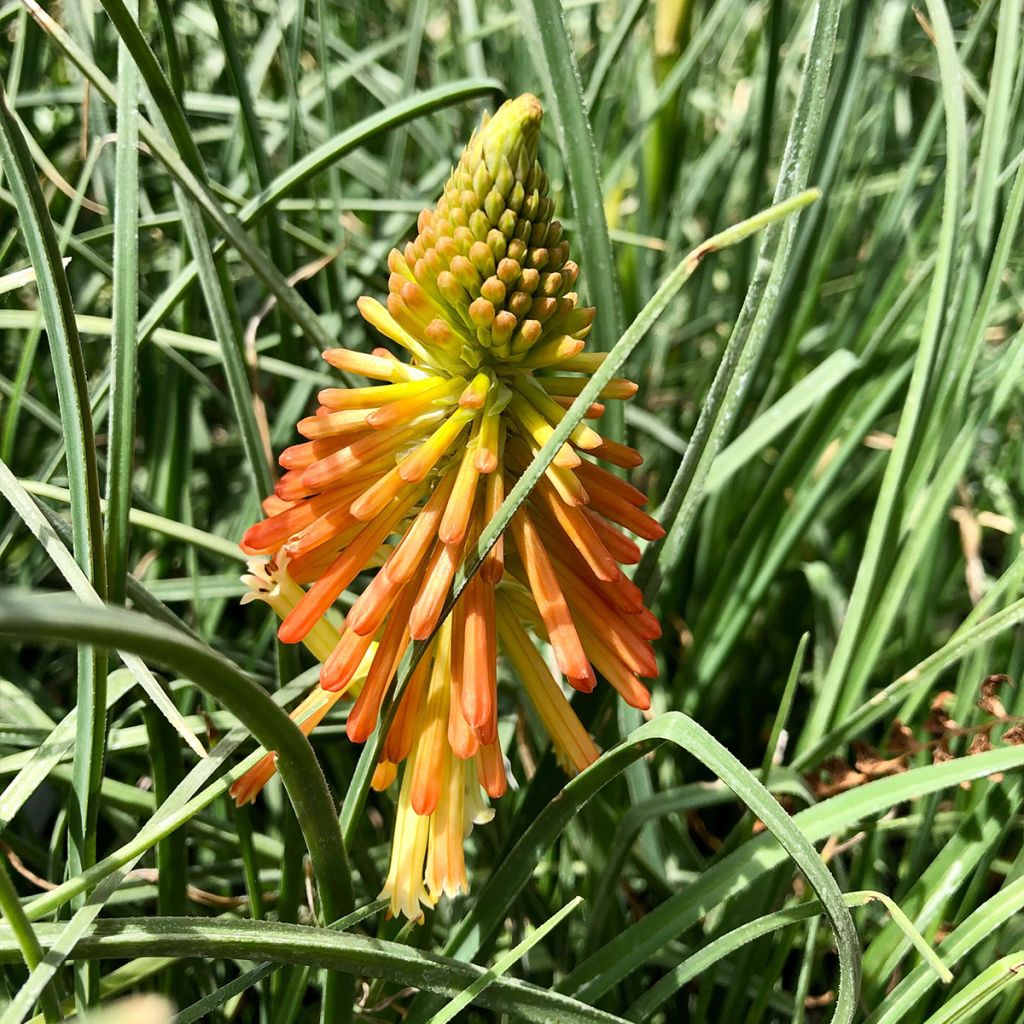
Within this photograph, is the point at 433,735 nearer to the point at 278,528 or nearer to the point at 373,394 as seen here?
the point at 278,528

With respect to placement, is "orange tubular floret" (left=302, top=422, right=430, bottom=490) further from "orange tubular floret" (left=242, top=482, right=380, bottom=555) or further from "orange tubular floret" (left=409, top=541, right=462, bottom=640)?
"orange tubular floret" (left=409, top=541, right=462, bottom=640)

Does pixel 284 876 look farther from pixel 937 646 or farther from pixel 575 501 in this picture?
pixel 937 646

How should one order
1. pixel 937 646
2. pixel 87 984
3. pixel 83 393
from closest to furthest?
pixel 83 393, pixel 87 984, pixel 937 646

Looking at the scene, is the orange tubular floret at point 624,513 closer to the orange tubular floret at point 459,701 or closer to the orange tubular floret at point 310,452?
the orange tubular floret at point 459,701

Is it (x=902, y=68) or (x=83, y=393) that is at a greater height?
(x=902, y=68)

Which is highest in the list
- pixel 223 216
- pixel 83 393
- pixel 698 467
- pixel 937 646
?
pixel 223 216

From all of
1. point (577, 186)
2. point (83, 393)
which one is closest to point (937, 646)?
point (577, 186)

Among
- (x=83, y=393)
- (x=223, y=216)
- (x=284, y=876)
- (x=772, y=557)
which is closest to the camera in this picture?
(x=83, y=393)

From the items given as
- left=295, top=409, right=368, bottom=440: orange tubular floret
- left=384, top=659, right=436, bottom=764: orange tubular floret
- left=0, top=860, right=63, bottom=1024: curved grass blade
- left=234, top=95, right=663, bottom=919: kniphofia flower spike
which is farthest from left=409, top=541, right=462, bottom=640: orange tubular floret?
left=0, top=860, right=63, bottom=1024: curved grass blade
